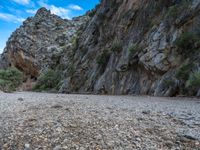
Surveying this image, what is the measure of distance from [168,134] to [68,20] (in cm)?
8421

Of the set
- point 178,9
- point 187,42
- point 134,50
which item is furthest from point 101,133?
point 134,50

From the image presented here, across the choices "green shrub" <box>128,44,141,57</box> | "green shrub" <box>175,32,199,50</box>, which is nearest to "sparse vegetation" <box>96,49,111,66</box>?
"green shrub" <box>128,44,141,57</box>

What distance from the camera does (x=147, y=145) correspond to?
5.17 metres

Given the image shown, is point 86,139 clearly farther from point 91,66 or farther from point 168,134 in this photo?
point 91,66

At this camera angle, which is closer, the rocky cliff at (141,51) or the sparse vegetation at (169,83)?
the sparse vegetation at (169,83)

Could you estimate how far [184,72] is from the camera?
56.3 feet

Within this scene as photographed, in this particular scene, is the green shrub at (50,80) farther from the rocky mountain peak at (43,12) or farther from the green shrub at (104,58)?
the rocky mountain peak at (43,12)

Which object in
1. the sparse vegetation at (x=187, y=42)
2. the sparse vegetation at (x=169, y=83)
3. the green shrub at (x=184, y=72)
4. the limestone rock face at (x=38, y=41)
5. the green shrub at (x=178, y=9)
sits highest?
the limestone rock face at (x=38, y=41)

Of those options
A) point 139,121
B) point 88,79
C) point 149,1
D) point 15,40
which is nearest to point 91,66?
point 88,79

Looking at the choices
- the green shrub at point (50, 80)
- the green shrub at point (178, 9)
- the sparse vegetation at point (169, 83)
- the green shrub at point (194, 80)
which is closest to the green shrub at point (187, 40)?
the sparse vegetation at point (169, 83)

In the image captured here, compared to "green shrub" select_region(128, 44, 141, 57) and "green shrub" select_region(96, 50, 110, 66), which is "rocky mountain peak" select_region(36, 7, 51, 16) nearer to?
"green shrub" select_region(96, 50, 110, 66)

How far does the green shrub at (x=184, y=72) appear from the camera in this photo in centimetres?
1699

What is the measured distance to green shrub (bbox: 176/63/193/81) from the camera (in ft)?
55.7

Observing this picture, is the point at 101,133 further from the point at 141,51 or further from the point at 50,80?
the point at 50,80
